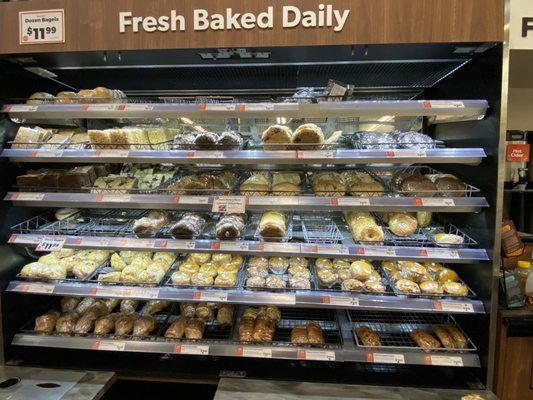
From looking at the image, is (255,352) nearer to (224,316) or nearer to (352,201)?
(224,316)

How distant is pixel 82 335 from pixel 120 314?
0.23 metres

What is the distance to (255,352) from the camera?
1861 millimetres

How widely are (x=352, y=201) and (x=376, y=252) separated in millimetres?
302

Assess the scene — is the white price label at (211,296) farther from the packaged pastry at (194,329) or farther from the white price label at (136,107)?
the white price label at (136,107)

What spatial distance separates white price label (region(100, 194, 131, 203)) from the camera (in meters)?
1.93

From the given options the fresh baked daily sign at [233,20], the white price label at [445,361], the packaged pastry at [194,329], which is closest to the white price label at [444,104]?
the fresh baked daily sign at [233,20]

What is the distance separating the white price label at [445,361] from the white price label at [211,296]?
→ 1139 millimetres

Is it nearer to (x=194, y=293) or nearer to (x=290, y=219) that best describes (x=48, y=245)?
(x=194, y=293)

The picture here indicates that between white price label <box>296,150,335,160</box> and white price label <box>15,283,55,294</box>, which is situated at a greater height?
white price label <box>296,150,335,160</box>

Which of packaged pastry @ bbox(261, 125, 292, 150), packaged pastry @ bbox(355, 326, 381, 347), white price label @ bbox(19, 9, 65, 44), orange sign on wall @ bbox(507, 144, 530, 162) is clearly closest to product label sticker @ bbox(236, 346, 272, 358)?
packaged pastry @ bbox(355, 326, 381, 347)

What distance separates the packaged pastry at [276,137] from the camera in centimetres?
193

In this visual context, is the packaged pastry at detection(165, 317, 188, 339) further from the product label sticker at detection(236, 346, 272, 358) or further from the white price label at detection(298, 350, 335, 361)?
the white price label at detection(298, 350, 335, 361)

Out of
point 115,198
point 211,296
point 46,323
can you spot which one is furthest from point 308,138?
point 46,323

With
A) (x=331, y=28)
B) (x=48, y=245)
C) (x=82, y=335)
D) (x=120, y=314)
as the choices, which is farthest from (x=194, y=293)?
(x=331, y=28)
